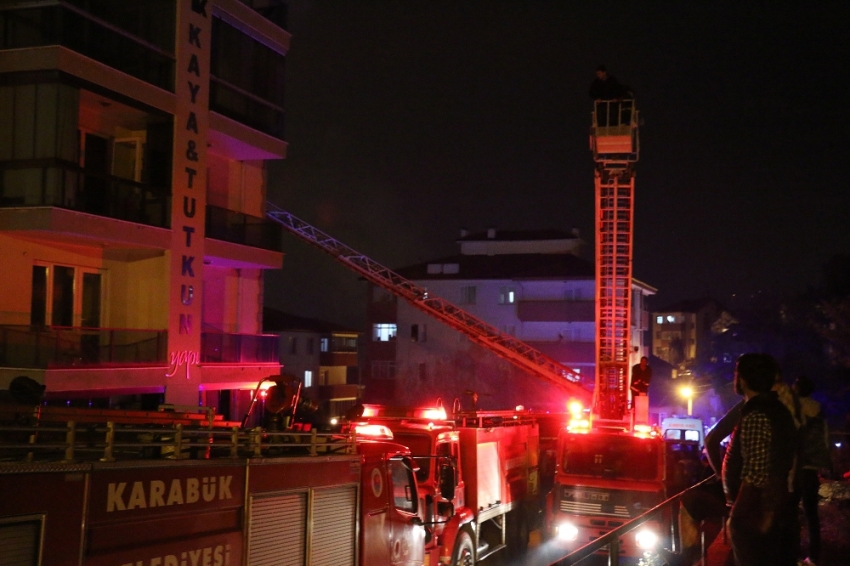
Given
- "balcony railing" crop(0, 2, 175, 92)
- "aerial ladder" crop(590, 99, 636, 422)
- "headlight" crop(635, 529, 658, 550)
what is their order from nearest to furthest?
"headlight" crop(635, 529, 658, 550), "balcony railing" crop(0, 2, 175, 92), "aerial ladder" crop(590, 99, 636, 422)

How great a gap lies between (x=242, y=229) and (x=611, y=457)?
12983mm

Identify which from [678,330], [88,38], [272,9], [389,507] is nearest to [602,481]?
[389,507]

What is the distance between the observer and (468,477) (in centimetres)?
1319

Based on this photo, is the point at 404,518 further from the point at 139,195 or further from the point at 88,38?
the point at 88,38

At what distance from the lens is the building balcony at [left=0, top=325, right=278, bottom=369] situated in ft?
55.0

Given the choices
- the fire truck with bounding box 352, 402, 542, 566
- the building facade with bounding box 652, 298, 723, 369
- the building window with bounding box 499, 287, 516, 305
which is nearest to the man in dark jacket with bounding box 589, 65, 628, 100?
→ the fire truck with bounding box 352, 402, 542, 566

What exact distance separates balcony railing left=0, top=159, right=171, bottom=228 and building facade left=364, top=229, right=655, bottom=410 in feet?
104

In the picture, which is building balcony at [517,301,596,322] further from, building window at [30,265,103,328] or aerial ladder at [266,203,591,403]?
building window at [30,265,103,328]

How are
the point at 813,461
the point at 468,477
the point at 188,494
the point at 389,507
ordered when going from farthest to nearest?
the point at 468,477
the point at 389,507
the point at 813,461
the point at 188,494

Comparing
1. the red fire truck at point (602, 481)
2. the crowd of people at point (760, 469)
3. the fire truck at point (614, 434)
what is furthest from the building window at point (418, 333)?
the crowd of people at point (760, 469)

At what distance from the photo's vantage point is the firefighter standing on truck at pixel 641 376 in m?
17.6

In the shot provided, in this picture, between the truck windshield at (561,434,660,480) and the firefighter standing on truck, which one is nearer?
the truck windshield at (561,434,660,480)

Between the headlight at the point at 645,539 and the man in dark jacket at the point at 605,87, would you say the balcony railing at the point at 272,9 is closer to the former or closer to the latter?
the man in dark jacket at the point at 605,87

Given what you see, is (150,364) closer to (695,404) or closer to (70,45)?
(70,45)
